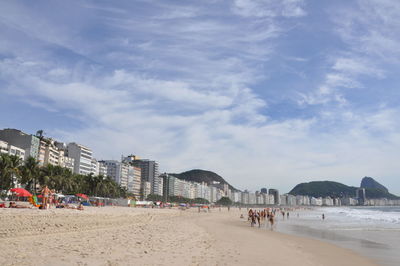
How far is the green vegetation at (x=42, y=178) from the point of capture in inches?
2068

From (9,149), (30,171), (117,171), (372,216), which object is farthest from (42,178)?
(117,171)

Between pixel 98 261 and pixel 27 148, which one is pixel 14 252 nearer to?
pixel 98 261

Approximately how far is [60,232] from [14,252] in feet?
24.2

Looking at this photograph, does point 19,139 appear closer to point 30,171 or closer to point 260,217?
point 30,171

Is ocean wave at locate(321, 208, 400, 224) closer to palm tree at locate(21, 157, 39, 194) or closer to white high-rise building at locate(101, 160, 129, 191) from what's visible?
palm tree at locate(21, 157, 39, 194)

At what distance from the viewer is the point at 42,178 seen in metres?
62.6

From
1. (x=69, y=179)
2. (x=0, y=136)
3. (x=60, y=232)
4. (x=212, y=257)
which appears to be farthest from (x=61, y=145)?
(x=212, y=257)

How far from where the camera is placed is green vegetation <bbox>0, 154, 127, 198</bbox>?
172 feet

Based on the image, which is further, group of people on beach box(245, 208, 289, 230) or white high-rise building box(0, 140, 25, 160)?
white high-rise building box(0, 140, 25, 160)

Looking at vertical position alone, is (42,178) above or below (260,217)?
above

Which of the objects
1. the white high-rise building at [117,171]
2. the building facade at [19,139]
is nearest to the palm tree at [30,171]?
the building facade at [19,139]

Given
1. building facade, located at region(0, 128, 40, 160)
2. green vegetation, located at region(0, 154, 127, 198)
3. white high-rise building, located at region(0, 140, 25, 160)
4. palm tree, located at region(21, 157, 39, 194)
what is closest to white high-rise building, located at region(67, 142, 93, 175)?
building facade, located at region(0, 128, 40, 160)

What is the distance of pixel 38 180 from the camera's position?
63.3 metres

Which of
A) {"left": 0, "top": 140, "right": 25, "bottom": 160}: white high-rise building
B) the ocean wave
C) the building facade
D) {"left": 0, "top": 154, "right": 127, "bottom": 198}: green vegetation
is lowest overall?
the ocean wave
